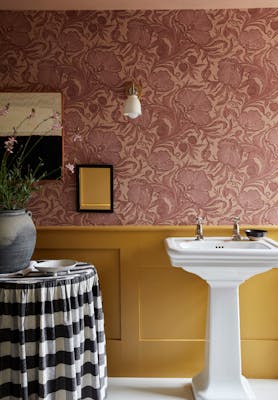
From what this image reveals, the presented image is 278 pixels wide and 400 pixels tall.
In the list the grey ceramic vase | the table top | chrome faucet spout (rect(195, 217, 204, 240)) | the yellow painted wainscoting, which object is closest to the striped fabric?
the table top

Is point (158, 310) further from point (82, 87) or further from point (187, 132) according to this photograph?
point (82, 87)

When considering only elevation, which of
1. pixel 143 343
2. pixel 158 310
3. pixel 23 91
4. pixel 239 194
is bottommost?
pixel 143 343

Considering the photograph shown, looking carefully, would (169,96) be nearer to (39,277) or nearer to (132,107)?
(132,107)

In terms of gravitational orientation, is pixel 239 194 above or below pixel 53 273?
above

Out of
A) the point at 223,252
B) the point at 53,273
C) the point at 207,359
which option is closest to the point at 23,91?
the point at 53,273

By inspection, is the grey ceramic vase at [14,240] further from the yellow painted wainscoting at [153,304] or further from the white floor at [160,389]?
the white floor at [160,389]

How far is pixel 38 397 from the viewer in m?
1.78

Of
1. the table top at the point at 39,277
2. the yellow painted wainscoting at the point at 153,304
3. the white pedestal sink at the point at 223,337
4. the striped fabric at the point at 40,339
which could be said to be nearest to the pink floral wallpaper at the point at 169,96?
the yellow painted wainscoting at the point at 153,304

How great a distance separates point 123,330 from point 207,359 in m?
0.58

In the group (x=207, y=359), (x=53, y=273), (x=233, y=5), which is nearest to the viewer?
(x=53, y=273)

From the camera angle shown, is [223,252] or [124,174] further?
[124,174]

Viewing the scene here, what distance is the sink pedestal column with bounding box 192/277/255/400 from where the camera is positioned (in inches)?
85.4

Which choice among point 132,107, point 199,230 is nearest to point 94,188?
point 132,107

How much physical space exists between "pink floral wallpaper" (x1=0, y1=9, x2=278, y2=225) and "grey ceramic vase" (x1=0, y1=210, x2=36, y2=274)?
28.8 inches
